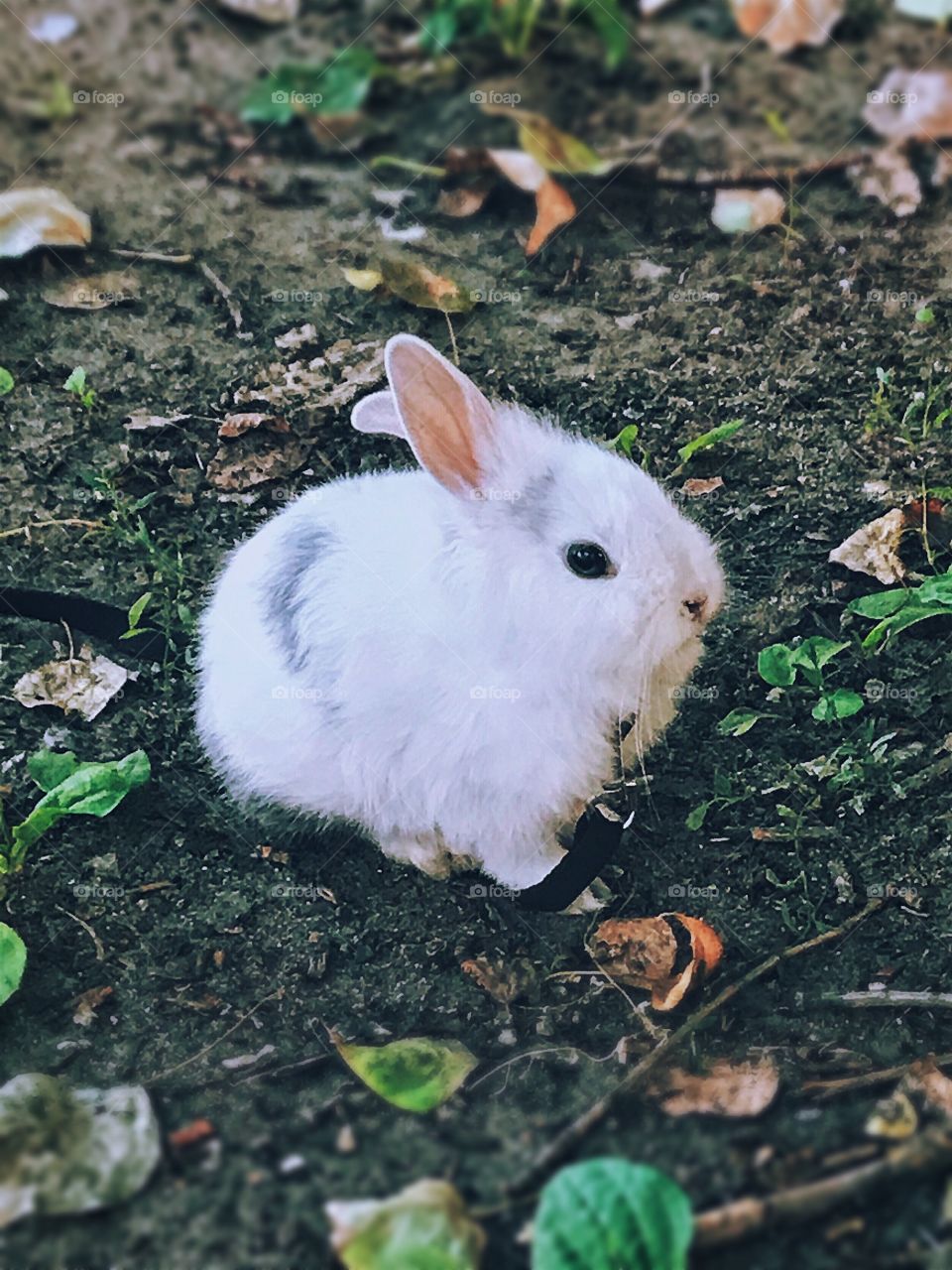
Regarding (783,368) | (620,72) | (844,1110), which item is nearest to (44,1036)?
(844,1110)

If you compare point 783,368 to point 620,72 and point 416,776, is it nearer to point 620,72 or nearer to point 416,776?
point 620,72

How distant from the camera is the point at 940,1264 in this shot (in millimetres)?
1233

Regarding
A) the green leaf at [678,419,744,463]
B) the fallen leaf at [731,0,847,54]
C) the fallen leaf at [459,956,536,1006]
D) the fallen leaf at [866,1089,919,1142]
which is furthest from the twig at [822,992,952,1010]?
the fallen leaf at [731,0,847,54]

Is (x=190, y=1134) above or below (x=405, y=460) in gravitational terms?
below

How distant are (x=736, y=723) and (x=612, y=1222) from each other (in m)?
0.67

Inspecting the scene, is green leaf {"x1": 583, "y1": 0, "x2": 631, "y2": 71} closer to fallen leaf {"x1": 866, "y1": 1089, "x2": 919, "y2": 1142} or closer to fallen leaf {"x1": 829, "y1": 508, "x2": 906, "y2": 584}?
fallen leaf {"x1": 829, "y1": 508, "x2": 906, "y2": 584}

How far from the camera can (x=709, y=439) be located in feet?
5.22

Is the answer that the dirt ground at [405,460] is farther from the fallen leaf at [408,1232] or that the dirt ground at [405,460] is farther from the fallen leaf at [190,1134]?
the fallen leaf at [408,1232]

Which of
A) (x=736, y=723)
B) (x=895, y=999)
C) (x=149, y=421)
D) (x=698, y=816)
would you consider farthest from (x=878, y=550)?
(x=149, y=421)

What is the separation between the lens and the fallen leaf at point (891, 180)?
5.28ft

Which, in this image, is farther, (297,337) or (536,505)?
(297,337)

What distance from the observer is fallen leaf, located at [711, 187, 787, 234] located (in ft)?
5.27

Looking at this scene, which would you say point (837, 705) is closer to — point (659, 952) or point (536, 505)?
point (659, 952)

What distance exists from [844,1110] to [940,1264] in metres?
0.20
